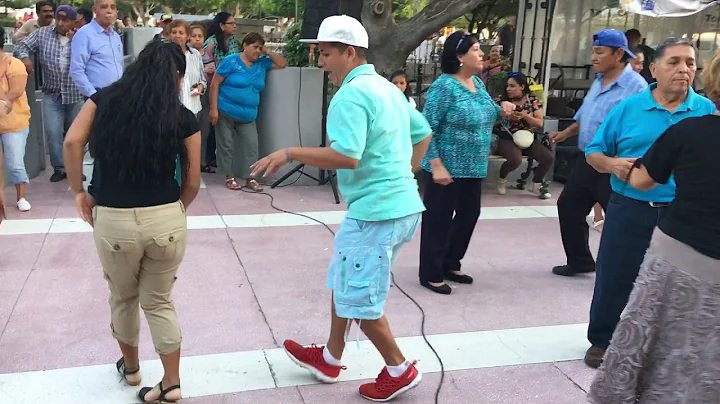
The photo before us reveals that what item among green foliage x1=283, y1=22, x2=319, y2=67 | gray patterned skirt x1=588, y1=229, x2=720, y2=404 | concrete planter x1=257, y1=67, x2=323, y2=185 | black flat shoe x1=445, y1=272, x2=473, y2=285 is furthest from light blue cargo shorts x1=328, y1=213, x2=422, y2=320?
green foliage x1=283, y1=22, x2=319, y2=67

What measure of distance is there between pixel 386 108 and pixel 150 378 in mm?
1774

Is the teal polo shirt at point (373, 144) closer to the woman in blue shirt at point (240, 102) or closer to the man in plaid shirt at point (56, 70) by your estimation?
the woman in blue shirt at point (240, 102)

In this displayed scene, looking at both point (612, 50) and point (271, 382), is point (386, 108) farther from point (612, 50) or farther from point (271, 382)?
point (612, 50)

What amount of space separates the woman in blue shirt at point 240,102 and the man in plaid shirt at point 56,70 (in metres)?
1.52

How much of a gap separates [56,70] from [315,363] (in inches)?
210

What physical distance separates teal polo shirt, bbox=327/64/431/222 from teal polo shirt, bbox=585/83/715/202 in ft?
3.77

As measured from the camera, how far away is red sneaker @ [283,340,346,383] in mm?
3291

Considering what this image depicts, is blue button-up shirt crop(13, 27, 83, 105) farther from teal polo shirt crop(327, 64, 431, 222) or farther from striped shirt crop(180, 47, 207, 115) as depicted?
teal polo shirt crop(327, 64, 431, 222)

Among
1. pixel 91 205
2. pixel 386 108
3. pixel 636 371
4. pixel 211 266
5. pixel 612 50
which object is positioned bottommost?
pixel 211 266

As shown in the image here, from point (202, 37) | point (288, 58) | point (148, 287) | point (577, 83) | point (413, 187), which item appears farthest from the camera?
point (577, 83)

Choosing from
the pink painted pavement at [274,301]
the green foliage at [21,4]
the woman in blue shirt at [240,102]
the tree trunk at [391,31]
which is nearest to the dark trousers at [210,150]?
the woman in blue shirt at [240,102]

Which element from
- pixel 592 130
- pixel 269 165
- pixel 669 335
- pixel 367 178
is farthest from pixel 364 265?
pixel 592 130

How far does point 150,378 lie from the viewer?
3271 mm

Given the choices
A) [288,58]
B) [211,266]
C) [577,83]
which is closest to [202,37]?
[288,58]
